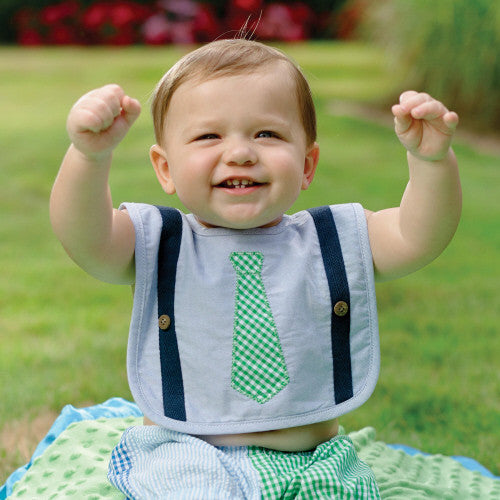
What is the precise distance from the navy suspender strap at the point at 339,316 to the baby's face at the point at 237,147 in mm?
170

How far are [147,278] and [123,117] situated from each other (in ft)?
1.27

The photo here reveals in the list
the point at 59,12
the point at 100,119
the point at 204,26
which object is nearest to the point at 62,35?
the point at 59,12

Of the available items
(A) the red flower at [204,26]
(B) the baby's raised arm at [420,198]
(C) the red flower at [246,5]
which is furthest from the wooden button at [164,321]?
(C) the red flower at [246,5]

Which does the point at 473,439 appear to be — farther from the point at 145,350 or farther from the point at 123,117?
the point at 123,117

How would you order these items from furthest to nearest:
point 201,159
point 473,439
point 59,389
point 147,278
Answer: point 59,389, point 473,439, point 147,278, point 201,159

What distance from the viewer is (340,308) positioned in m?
1.89

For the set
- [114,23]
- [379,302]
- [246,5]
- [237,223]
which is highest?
[237,223]

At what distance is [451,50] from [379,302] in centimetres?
411

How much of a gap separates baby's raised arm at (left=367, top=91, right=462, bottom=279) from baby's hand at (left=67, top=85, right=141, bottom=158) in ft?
1.61

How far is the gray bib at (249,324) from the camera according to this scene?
1.83m

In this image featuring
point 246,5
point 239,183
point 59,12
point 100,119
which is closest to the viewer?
point 100,119

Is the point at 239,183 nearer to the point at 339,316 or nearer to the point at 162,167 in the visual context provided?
the point at 162,167

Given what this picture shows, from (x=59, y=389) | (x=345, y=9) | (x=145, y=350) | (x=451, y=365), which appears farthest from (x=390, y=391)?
(x=345, y=9)

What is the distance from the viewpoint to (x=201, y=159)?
1.75m
